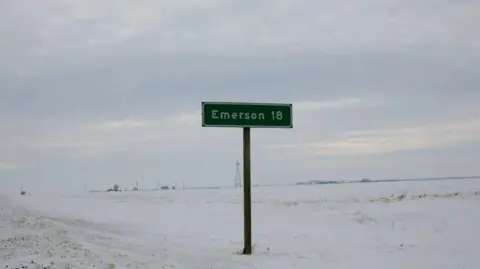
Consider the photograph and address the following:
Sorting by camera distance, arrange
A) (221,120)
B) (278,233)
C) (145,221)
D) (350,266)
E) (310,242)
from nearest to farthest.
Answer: (350,266) → (221,120) → (310,242) → (278,233) → (145,221)

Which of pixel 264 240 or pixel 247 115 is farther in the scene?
Answer: pixel 264 240

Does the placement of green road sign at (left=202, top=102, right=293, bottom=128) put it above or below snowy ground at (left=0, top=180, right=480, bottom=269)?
above

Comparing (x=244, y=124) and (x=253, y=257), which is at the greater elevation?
(x=244, y=124)

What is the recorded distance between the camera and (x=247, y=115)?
1200cm

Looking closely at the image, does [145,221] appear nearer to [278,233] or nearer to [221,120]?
[278,233]

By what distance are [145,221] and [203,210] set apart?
4999mm

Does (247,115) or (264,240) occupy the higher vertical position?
(247,115)

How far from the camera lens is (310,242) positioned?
46.4 feet

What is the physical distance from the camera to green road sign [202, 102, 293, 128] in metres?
11.8

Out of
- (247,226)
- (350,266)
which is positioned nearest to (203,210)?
(247,226)

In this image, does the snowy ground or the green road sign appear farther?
the green road sign

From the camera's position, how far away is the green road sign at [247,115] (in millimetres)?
11766

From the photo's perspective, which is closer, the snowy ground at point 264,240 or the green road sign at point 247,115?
the snowy ground at point 264,240

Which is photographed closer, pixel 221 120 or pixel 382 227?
pixel 221 120
